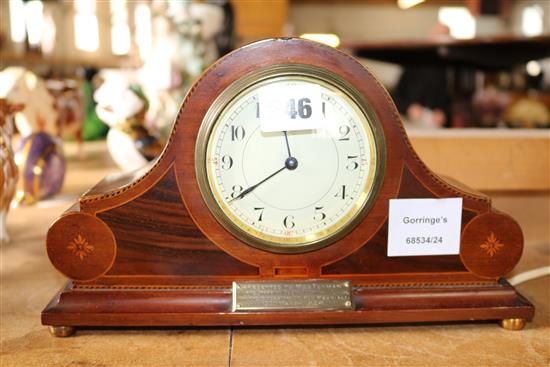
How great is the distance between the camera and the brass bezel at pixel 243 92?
69cm

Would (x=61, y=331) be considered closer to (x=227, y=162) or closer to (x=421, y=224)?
(x=227, y=162)

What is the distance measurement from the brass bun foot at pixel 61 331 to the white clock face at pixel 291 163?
0.23 m

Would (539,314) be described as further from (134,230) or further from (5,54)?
(5,54)

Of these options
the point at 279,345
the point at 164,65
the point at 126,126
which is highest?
the point at 164,65

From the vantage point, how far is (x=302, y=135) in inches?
28.1

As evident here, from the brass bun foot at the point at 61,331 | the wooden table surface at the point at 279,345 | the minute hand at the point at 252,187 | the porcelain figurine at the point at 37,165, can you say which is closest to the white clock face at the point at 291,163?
the minute hand at the point at 252,187

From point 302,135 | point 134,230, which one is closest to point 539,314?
point 302,135

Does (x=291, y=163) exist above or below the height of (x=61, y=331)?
above

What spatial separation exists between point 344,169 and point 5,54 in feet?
12.4

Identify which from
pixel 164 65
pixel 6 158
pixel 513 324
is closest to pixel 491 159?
pixel 513 324

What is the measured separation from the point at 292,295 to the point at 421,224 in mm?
183

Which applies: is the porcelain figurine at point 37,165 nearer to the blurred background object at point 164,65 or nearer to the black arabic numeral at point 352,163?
the blurred background object at point 164,65

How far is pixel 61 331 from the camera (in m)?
0.71

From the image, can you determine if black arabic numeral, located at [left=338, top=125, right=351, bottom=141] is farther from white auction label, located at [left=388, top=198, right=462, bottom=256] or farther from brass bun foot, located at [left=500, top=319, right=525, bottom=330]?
brass bun foot, located at [left=500, top=319, right=525, bottom=330]
